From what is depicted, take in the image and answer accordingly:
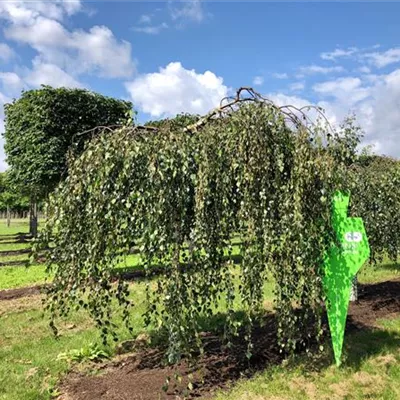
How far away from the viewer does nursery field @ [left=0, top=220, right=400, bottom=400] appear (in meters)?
3.73

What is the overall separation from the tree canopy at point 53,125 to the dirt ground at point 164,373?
23.5 feet

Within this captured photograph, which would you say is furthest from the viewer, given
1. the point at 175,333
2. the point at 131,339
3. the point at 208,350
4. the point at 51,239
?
the point at 131,339

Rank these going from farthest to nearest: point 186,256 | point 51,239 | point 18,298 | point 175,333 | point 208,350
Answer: point 18,298 → point 208,350 → point 51,239 → point 186,256 → point 175,333

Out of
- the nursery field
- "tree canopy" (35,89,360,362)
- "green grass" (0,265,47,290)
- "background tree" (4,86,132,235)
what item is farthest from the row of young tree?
"background tree" (4,86,132,235)

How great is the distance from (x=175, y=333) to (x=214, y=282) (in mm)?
607

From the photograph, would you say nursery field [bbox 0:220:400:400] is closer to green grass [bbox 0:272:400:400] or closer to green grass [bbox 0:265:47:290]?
green grass [bbox 0:272:400:400]

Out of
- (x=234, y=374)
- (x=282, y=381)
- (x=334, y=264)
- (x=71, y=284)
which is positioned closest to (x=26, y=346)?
(x=71, y=284)

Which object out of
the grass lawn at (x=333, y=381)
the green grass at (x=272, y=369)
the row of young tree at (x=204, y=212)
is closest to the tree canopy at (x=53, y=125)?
the green grass at (x=272, y=369)

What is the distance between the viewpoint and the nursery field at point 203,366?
3.73 meters

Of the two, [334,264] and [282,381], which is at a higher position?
[334,264]

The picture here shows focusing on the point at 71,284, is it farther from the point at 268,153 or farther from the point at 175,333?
the point at 268,153

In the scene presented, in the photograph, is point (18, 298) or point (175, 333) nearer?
point (175, 333)

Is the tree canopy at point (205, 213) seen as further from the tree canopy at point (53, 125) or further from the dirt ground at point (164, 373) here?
the tree canopy at point (53, 125)

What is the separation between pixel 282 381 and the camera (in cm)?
382
